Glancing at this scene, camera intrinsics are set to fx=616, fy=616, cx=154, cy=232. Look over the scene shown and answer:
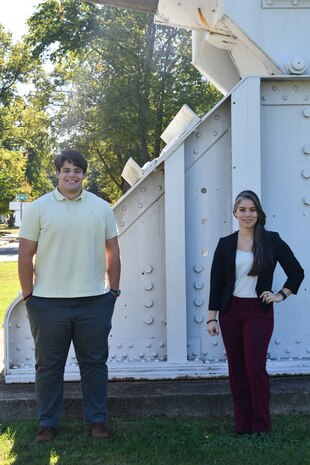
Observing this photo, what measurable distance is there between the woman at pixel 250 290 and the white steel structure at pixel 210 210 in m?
0.63

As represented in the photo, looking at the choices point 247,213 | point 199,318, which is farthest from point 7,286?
point 247,213

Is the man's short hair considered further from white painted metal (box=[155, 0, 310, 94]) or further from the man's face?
white painted metal (box=[155, 0, 310, 94])

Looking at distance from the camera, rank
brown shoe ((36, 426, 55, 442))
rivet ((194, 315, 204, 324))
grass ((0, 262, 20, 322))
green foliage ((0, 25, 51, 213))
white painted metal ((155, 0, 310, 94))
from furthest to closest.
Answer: green foliage ((0, 25, 51, 213)), grass ((0, 262, 20, 322)), rivet ((194, 315, 204, 324)), white painted metal ((155, 0, 310, 94)), brown shoe ((36, 426, 55, 442))

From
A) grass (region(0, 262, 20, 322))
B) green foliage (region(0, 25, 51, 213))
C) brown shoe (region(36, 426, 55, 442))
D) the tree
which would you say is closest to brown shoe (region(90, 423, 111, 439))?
brown shoe (region(36, 426, 55, 442))

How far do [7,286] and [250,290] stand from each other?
10.2 metres

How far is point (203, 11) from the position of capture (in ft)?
14.6

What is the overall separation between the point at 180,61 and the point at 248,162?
23544mm

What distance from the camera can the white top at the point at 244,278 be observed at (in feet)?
11.5

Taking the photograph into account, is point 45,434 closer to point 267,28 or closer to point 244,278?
point 244,278

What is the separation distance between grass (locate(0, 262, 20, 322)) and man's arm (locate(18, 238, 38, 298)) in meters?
4.53

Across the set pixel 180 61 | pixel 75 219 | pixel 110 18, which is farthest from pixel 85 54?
pixel 75 219

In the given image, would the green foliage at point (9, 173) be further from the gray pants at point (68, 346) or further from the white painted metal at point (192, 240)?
the gray pants at point (68, 346)

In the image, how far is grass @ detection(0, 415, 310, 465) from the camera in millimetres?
3391

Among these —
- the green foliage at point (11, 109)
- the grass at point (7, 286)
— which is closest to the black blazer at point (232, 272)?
the grass at point (7, 286)
